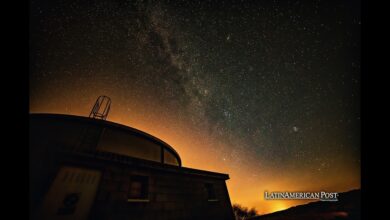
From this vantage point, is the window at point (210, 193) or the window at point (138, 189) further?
the window at point (210, 193)

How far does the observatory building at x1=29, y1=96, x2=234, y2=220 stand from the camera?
25.0 ft

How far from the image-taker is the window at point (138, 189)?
9.53 m

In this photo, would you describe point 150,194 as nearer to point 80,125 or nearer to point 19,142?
point 80,125

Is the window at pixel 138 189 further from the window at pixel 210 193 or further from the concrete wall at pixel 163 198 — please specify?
the window at pixel 210 193

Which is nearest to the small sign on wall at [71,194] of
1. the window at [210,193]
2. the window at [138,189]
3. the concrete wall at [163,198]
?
the concrete wall at [163,198]

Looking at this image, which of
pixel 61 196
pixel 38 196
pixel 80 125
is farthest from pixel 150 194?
pixel 80 125

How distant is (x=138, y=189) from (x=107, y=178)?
192cm

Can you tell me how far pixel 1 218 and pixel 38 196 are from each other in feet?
15.9

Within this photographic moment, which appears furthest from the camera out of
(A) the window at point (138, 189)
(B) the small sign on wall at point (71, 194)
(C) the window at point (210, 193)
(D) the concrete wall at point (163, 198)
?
(C) the window at point (210, 193)

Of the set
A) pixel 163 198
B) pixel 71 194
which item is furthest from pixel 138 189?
pixel 71 194

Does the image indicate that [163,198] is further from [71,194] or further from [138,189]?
[71,194]

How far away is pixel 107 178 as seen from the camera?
8867 millimetres

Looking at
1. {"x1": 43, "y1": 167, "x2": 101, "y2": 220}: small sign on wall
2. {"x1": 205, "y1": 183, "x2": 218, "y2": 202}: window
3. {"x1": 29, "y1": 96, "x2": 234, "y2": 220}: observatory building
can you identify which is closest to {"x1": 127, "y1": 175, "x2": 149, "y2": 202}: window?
{"x1": 29, "y1": 96, "x2": 234, "y2": 220}: observatory building

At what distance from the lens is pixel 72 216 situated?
757 centimetres
